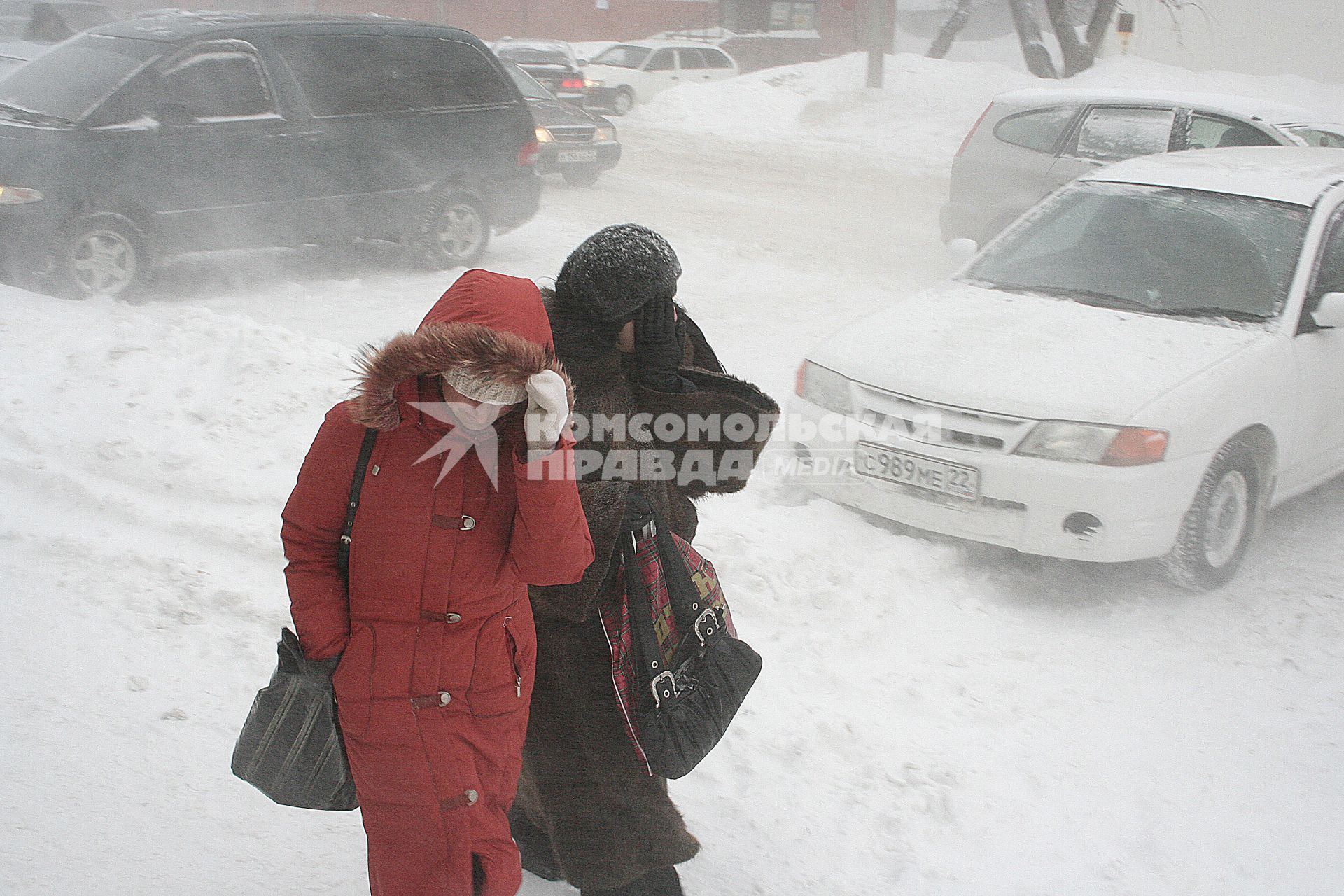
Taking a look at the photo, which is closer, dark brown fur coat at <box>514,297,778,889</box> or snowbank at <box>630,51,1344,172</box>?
dark brown fur coat at <box>514,297,778,889</box>

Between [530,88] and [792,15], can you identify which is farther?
[792,15]

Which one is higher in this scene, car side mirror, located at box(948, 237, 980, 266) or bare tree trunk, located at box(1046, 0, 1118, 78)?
bare tree trunk, located at box(1046, 0, 1118, 78)

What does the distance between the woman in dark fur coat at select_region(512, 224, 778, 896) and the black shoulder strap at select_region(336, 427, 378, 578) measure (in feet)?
1.42

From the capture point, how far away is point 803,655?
143 inches

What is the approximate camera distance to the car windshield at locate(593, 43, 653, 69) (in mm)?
21844

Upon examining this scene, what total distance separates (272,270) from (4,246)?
207cm

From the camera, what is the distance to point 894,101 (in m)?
21.3

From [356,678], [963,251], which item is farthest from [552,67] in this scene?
[356,678]

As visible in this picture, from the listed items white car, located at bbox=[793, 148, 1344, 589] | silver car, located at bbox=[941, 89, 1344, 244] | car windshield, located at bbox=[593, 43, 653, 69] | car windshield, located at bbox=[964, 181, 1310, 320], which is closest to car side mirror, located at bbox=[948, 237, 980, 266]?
car windshield, located at bbox=[964, 181, 1310, 320]

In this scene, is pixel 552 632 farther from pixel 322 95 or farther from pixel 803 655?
pixel 322 95

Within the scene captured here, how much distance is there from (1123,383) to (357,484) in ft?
9.98

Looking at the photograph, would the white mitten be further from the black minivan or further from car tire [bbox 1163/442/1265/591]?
the black minivan

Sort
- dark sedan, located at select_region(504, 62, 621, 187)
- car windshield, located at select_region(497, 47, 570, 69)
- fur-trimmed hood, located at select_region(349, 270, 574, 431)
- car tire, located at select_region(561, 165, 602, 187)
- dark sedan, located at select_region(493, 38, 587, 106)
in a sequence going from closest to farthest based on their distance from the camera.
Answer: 1. fur-trimmed hood, located at select_region(349, 270, 574, 431)
2. dark sedan, located at select_region(504, 62, 621, 187)
3. car tire, located at select_region(561, 165, 602, 187)
4. dark sedan, located at select_region(493, 38, 587, 106)
5. car windshield, located at select_region(497, 47, 570, 69)

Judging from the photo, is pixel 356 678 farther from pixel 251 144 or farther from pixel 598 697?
pixel 251 144
